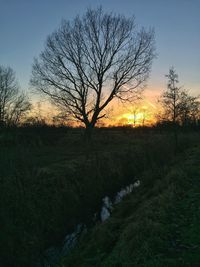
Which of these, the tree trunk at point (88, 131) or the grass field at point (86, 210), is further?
the tree trunk at point (88, 131)

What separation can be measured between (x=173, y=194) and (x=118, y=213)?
6.63 feet

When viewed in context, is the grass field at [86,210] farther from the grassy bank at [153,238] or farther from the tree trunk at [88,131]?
the tree trunk at [88,131]

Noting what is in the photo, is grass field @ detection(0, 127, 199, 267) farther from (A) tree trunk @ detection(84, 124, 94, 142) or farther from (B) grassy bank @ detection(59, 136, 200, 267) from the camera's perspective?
(A) tree trunk @ detection(84, 124, 94, 142)

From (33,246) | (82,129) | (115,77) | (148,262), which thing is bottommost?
(33,246)

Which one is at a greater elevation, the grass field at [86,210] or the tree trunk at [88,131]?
the tree trunk at [88,131]

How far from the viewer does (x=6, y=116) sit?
42844mm

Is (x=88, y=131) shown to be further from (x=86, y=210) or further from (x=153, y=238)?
(x=153, y=238)

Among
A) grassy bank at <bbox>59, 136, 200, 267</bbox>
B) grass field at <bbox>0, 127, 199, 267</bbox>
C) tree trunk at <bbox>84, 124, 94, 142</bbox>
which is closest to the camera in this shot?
grassy bank at <bbox>59, 136, 200, 267</bbox>

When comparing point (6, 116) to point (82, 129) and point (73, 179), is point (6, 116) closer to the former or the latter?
point (82, 129)

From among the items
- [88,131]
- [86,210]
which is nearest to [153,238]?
[86,210]

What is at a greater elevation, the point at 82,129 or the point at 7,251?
the point at 82,129

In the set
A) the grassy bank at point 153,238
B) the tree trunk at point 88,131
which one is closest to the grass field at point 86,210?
the grassy bank at point 153,238

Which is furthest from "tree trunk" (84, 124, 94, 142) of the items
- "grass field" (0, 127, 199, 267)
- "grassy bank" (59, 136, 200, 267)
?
"grassy bank" (59, 136, 200, 267)

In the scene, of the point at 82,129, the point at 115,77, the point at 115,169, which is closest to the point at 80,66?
the point at 115,77
